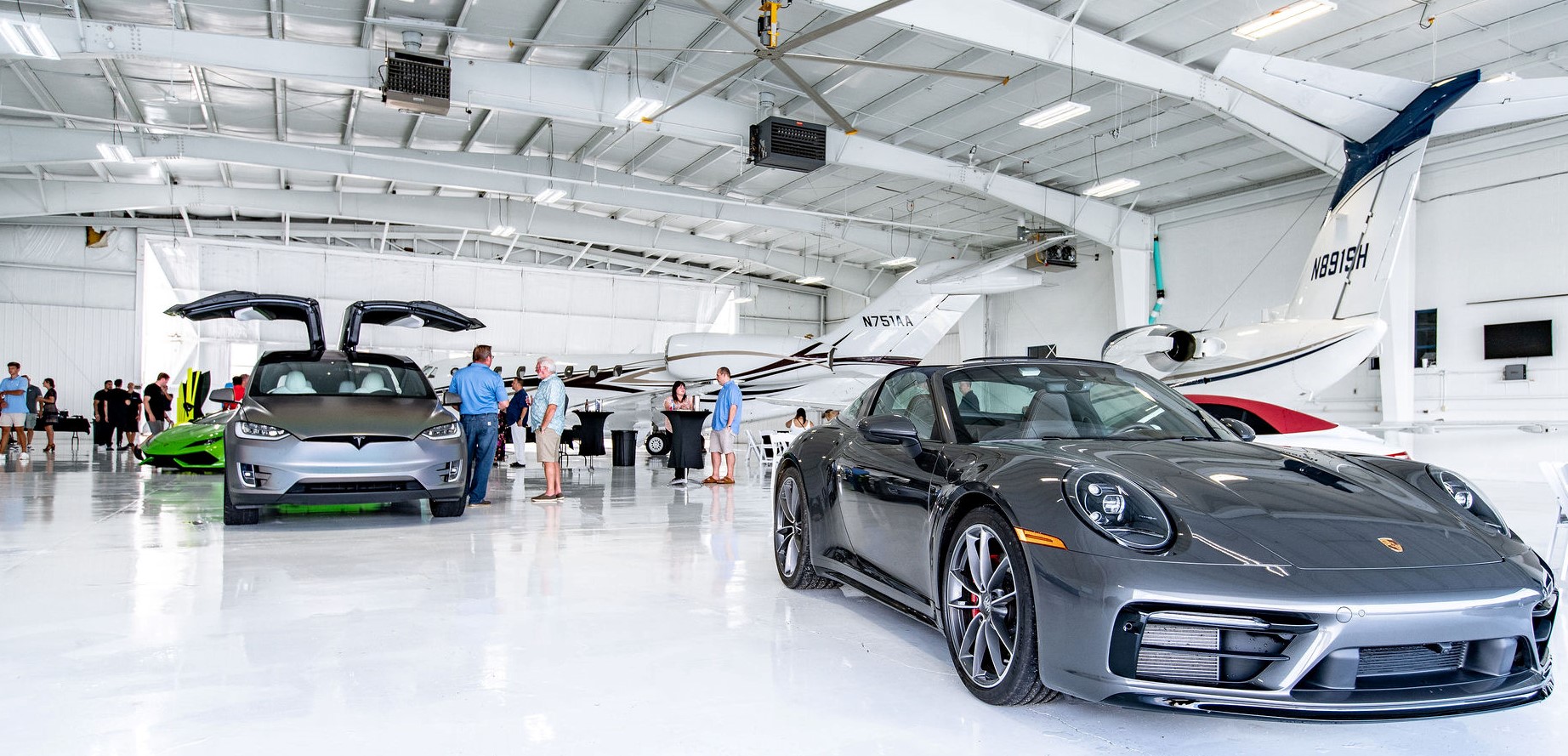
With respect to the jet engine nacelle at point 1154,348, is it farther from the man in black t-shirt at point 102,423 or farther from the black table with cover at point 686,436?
the man in black t-shirt at point 102,423

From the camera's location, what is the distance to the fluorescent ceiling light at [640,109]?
13750 millimetres

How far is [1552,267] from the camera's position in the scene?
50.4ft

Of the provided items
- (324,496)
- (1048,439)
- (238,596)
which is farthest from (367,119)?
(1048,439)

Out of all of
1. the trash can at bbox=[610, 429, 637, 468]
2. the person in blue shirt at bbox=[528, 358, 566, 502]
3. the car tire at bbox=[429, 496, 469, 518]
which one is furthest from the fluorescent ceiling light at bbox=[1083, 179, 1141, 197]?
the car tire at bbox=[429, 496, 469, 518]

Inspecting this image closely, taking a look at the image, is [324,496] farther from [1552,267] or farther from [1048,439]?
[1552,267]

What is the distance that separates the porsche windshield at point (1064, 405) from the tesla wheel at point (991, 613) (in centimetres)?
58

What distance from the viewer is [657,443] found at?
20109 mm

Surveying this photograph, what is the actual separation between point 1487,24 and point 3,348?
34.1 metres

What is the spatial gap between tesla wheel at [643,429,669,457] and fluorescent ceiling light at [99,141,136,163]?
35.5ft

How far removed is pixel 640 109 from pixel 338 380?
7461 millimetres

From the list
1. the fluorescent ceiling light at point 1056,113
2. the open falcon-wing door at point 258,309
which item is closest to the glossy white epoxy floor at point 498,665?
the open falcon-wing door at point 258,309

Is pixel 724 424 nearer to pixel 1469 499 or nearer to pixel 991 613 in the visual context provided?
pixel 991 613

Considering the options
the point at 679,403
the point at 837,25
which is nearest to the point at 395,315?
the point at 837,25

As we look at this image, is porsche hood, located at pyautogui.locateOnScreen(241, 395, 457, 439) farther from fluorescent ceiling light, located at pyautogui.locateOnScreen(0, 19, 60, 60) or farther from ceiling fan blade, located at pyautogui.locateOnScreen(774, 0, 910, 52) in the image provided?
fluorescent ceiling light, located at pyautogui.locateOnScreen(0, 19, 60, 60)
